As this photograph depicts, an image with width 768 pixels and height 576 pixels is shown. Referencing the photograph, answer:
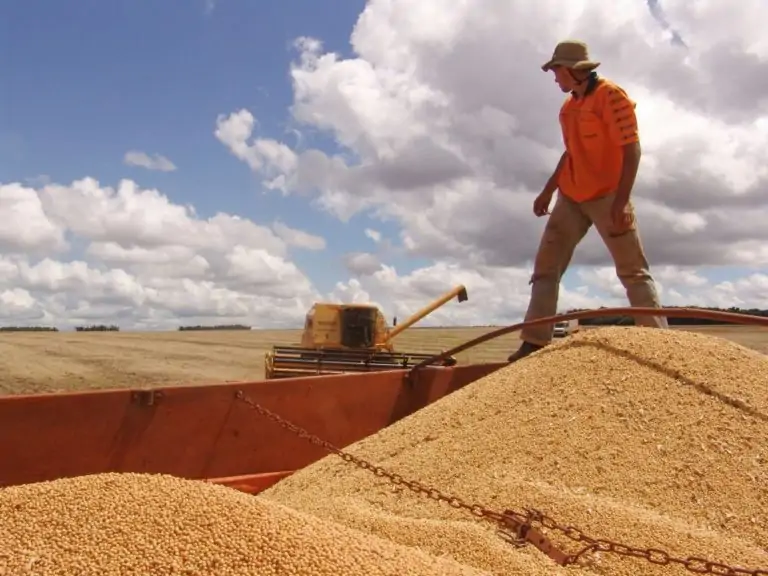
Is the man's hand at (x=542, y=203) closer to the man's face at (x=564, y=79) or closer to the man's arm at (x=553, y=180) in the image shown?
the man's arm at (x=553, y=180)

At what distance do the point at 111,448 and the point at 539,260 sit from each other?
2.59 m

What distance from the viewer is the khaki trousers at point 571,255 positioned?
431 cm

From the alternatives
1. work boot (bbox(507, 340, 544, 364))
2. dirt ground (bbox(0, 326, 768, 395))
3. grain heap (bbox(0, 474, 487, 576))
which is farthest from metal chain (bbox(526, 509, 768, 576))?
dirt ground (bbox(0, 326, 768, 395))

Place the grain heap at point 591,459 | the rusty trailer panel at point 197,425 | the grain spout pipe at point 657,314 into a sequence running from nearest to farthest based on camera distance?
the grain heap at point 591,459, the rusty trailer panel at point 197,425, the grain spout pipe at point 657,314

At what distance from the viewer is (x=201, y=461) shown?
3309 millimetres

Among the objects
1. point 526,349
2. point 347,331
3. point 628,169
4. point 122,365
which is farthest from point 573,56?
point 122,365

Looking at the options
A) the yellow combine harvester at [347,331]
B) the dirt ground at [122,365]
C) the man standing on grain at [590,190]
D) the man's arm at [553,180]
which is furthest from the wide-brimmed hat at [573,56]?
the dirt ground at [122,365]

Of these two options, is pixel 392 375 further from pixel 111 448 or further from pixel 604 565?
pixel 604 565

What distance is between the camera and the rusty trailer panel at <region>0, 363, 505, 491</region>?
2973 millimetres

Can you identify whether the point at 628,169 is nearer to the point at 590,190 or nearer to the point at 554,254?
the point at 590,190

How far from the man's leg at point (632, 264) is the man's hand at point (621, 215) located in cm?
3

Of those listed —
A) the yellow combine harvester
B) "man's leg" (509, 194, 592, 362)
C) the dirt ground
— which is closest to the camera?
"man's leg" (509, 194, 592, 362)

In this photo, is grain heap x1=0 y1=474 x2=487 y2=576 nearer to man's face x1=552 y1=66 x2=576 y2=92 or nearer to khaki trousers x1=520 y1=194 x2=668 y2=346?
khaki trousers x1=520 y1=194 x2=668 y2=346

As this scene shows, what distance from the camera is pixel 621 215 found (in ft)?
13.9
